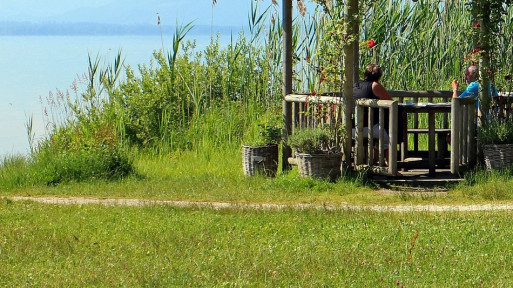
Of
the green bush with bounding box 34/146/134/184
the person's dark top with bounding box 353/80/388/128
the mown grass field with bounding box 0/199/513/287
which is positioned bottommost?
the mown grass field with bounding box 0/199/513/287

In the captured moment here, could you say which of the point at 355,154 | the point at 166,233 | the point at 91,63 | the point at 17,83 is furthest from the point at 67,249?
the point at 17,83

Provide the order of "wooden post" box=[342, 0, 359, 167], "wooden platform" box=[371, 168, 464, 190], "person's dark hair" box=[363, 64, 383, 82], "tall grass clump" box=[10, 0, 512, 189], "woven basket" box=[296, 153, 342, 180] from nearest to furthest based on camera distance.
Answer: "woven basket" box=[296, 153, 342, 180] < "wooden platform" box=[371, 168, 464, 190] < "wooden post" box=[342, 0, 359, 167] < "person's dark hair" box=[363, 64, 383, 82] < "tall grass clump" box=[10, 0, 512, 189]

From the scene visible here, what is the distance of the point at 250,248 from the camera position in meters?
8.19

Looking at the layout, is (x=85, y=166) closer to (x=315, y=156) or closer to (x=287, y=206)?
(x=315, y=156)

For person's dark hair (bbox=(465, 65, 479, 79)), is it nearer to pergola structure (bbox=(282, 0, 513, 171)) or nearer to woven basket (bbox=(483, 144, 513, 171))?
pergola structure (bbox=(282, 0, 513, 171))

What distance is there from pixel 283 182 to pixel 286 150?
50.5 inches

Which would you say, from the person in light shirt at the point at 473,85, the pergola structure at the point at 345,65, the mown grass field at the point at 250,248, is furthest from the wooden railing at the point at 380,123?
the mown grass field at the point at 250,248

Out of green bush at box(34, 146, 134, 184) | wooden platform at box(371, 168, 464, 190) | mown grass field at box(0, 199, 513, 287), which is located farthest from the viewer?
green bush at box(34, 146, 134, 184)

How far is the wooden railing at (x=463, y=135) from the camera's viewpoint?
11672 mm

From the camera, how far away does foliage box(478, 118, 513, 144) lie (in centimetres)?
1179

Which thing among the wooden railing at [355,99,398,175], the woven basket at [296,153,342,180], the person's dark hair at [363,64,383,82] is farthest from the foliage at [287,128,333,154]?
the person's dark hair at [363,64,383,82]

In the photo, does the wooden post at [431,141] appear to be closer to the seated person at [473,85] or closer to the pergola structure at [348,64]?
the pergola structure at [348,64]

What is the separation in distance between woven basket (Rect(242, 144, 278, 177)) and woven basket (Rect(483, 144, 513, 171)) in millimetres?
2684

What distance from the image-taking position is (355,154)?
Answer: 39.4ft
